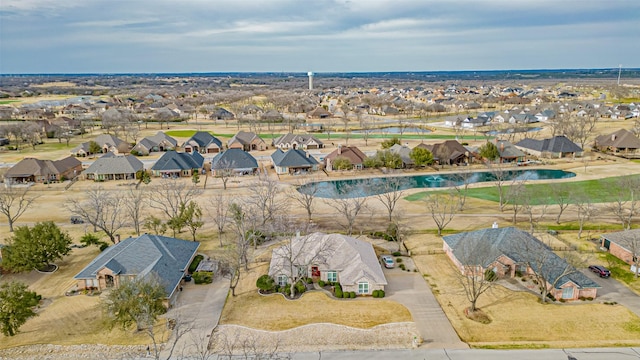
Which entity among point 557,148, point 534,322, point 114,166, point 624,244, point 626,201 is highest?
point 557,148

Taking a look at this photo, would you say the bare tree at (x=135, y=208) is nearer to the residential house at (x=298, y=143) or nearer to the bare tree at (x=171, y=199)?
the bare tree at (x=171, y=199)

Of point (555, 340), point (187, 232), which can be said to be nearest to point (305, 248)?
point (187, 232)

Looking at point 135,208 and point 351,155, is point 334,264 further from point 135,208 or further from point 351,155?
point 351,155

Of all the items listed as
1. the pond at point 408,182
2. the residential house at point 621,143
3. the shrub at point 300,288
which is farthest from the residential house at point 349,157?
the residential house at point 621,143

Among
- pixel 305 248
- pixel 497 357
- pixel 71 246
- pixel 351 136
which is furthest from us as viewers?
pixel 351 136

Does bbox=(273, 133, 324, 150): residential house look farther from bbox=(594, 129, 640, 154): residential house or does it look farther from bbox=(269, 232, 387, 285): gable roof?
bbox=(594, 129, 640, 154): residential house

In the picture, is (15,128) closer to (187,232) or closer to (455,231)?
(187,232)

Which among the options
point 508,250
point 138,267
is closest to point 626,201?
point 508,250

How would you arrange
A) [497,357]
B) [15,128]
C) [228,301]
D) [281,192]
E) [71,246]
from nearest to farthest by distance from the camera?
1. [497,357]
2. [228,301]
3. [71,246]
4. [281,192]
5. [15,128]
